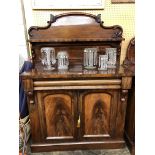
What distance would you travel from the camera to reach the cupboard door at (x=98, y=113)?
1551 millimetres

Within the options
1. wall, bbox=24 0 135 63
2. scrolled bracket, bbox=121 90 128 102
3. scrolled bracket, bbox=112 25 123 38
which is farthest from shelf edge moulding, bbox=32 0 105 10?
scrolled bracket, bbox=121 90 128 102

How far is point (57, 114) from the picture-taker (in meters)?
1.58

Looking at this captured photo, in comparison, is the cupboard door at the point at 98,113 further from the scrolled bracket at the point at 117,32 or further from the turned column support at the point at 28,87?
the scrolled bracket at the point at 117,32

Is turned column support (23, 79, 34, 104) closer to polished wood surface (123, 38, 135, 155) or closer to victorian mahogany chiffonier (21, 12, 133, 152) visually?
victorian mahogany chiffonier (21, 12, 133, 152)

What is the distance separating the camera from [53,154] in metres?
1.68

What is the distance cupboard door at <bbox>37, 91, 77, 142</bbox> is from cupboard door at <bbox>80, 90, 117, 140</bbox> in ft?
0.32

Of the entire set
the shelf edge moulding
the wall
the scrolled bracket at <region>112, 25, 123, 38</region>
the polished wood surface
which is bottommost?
the polished wood surface

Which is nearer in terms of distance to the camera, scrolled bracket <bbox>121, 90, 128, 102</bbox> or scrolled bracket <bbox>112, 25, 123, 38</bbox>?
scrolled bracket <bbox>121, 90, 128, 102</bbox>

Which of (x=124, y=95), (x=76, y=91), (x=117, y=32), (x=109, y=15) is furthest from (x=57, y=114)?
(x=109, y=15)

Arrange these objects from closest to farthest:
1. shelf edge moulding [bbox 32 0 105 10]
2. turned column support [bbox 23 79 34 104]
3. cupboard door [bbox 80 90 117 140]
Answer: turned column support [bbox 23 79 34 104] < cupboard door [bbox 80 90 117 140] < shelf edge moulding [bbox 32 0 105 10]

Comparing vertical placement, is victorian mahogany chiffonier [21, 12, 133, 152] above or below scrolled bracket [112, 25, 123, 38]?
below

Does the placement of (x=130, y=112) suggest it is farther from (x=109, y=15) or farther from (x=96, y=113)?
(x=109, y=15)

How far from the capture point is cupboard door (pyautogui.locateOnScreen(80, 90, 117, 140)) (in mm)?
1551
